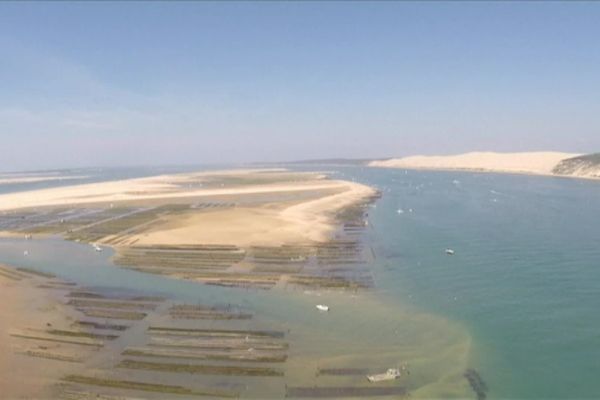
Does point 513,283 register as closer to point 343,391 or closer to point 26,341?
point 343,391

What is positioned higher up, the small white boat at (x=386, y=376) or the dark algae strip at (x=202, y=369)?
the small white boat at (x=386, y=376)

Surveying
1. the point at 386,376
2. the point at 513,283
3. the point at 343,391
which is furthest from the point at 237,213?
the point at 343,391

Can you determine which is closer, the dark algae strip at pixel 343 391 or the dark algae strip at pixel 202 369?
the dark algae strip at pixel 343 391

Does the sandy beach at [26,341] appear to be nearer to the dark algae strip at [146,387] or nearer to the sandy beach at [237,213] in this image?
the dark algae strip at [146,387]

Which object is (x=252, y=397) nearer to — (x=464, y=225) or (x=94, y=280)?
(x=94, y=280)

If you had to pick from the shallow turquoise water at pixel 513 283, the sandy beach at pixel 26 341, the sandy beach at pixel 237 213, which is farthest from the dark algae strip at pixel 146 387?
the sandy beach at pixel 237 213

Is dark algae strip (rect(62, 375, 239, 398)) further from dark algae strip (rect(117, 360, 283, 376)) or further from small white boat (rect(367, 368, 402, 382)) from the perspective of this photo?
small white boat (rect(367, 368, 402, 382))

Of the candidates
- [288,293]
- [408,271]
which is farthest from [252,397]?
[408,271]
